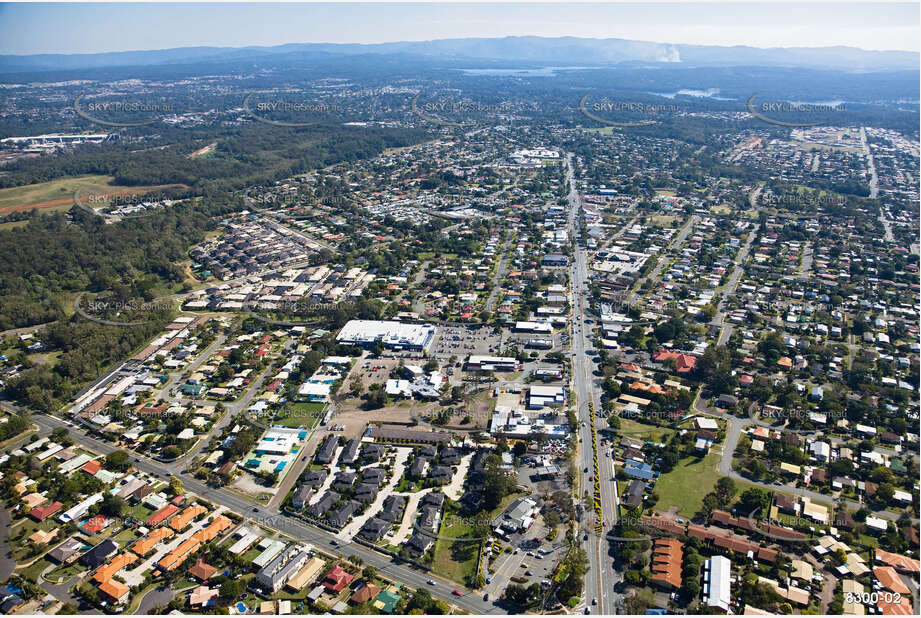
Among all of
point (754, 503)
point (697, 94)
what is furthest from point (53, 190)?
point (697, 94)

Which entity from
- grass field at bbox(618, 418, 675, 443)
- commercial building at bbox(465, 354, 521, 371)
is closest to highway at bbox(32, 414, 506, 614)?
grass field at bbox(618, 418, 675, 443)

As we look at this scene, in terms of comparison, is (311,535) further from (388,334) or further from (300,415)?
(388,334)

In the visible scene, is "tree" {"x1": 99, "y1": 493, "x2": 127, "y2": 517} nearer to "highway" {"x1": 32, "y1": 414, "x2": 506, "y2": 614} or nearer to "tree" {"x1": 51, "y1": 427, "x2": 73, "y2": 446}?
"highway" {"x1": 32, "y1": 414, "x2": 506, "y2": 614}
